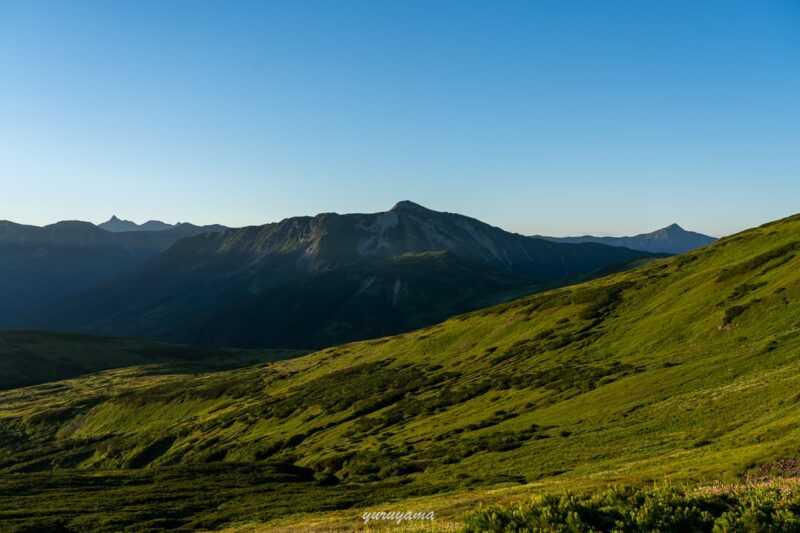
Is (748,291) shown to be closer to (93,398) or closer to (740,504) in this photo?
(740,504)

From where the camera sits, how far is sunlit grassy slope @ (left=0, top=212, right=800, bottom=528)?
4744 cm

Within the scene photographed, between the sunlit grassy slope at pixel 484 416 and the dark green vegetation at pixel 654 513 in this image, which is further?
the sunlit grassy slope at pixel 484 416

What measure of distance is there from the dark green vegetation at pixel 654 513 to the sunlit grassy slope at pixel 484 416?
15848 mm

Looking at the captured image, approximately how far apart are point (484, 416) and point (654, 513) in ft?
200

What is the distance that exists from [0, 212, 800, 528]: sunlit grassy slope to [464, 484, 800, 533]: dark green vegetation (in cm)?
1585

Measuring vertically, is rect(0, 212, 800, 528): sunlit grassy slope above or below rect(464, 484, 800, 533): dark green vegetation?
below

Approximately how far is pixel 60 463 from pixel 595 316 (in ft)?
376

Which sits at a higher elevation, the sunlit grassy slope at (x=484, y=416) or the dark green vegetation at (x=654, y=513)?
the dark green vegetation at (x=654, y=513)

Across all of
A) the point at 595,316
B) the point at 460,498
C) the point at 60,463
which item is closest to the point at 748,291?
the point at 595,316

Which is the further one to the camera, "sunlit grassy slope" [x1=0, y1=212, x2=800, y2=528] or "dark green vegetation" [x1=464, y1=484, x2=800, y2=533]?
"sunlit grassy slope" [x1=0, y1=212, x2=800, y2=528]

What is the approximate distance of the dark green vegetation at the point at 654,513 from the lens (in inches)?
602

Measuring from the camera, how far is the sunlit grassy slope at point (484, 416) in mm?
47444

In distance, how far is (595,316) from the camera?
11188cm

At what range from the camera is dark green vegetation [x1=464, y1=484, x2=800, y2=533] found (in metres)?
15.3
